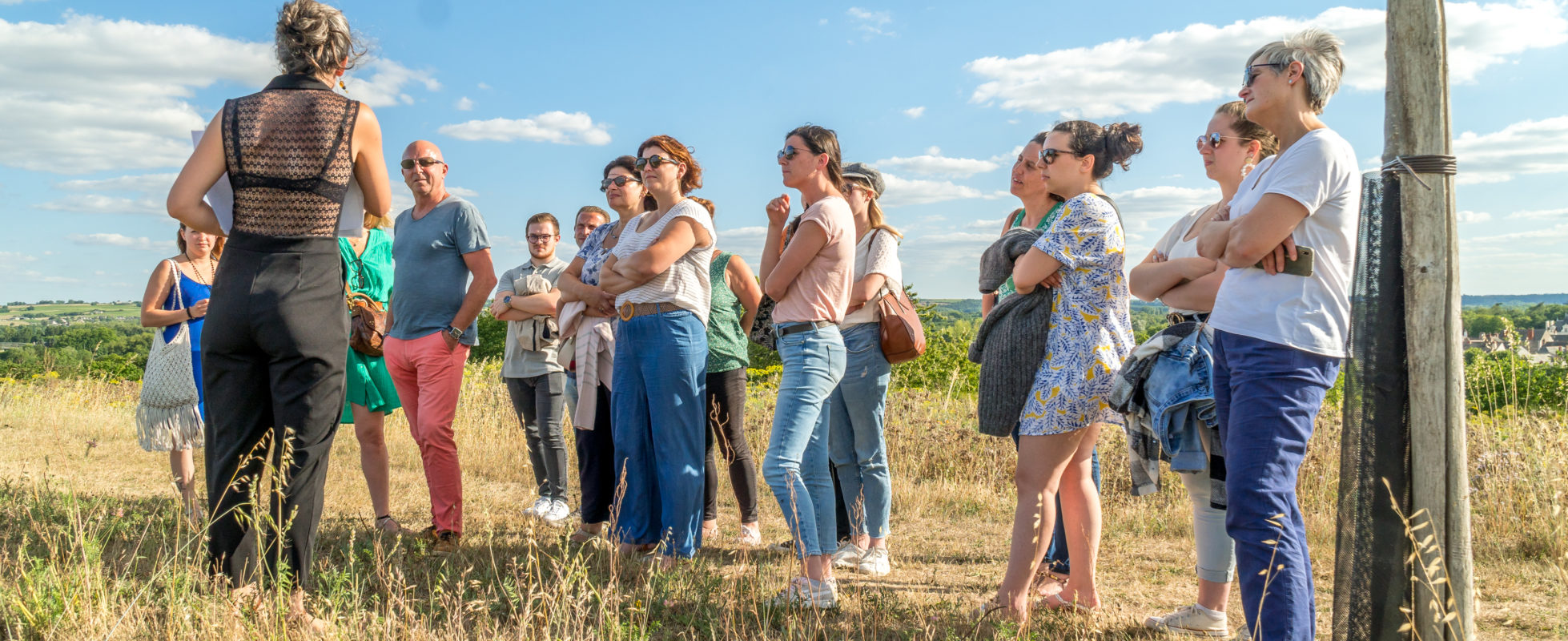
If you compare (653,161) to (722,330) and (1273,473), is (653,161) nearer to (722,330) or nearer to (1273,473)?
(722,330)

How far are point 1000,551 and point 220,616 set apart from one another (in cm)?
376

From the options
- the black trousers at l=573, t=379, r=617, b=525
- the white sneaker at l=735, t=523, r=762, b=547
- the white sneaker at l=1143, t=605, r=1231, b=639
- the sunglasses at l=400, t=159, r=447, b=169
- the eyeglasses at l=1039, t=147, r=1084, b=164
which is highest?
the sunglasses at l=400, t=159, r=447, b=169

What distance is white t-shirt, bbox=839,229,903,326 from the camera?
446 cm

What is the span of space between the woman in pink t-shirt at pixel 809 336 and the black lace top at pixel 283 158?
1.73 m

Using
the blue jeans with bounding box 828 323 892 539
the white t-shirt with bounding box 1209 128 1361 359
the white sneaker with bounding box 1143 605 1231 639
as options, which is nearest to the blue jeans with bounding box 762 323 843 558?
the blue jeans with bounding box 828 323 892 539

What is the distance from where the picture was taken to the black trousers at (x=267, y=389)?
293 centimetres

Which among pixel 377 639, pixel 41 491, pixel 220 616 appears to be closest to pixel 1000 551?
pixel 377 639

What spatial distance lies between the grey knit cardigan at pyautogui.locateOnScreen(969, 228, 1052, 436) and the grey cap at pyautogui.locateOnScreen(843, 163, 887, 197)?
4.41ft

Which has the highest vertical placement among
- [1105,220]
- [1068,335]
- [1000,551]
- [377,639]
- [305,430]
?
[1105,220]

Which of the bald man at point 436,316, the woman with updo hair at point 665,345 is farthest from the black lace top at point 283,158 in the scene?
the bald man at point 436,316

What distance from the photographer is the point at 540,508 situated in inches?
230

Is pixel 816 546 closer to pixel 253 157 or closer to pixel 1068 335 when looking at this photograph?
pixel 1068 335

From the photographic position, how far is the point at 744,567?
14.4 ft

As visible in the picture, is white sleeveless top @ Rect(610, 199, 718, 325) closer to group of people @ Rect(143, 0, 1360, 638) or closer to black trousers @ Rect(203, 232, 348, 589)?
group of people @ Rect(143, 0, 1360, 638)
